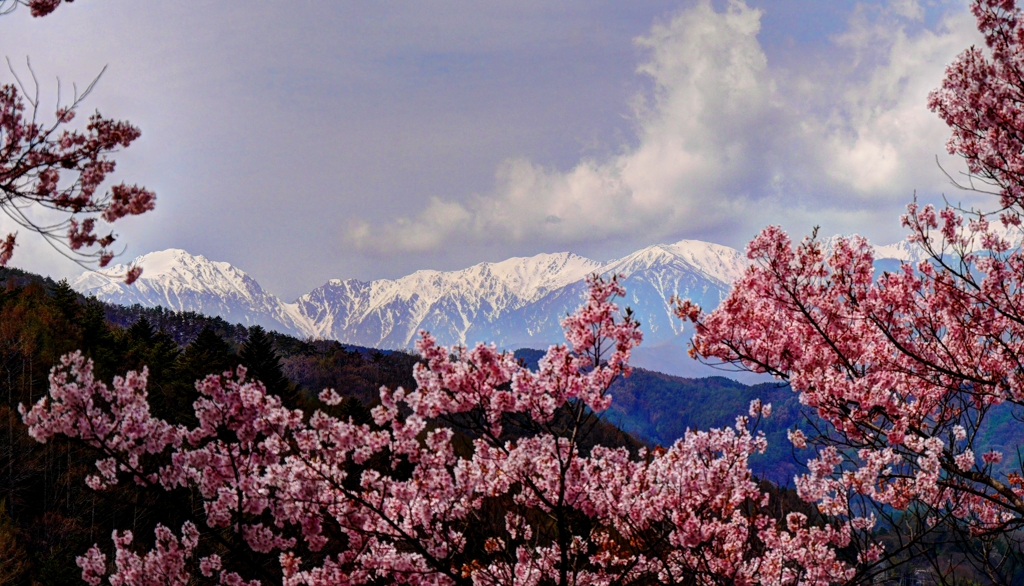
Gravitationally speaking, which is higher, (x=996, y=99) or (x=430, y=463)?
(x=996, y=99)

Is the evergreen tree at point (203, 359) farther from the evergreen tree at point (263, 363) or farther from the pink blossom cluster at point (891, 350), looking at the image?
the pink blossom cluster at point (891, 350)

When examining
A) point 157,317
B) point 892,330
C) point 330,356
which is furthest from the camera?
point 157,317

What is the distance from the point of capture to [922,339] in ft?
24.1

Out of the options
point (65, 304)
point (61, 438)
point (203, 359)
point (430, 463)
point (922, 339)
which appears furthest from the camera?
point (65, 304)

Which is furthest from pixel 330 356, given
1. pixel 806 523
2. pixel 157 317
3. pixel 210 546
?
pixel 806 523

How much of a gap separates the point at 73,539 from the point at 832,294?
63.9ft

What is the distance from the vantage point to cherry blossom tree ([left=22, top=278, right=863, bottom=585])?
5.30 m

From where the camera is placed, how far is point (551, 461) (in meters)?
6.09

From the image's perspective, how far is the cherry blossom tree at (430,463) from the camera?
5.30 m

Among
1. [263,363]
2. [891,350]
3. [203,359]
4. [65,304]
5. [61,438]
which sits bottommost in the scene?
[61,438]

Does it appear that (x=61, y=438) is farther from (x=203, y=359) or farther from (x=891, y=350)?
(x=203, y=359)

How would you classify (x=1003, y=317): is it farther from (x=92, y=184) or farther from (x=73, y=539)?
(x=73, y=539)

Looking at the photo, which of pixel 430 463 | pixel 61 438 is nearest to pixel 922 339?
pixel 430 463

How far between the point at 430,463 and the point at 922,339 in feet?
18.8
